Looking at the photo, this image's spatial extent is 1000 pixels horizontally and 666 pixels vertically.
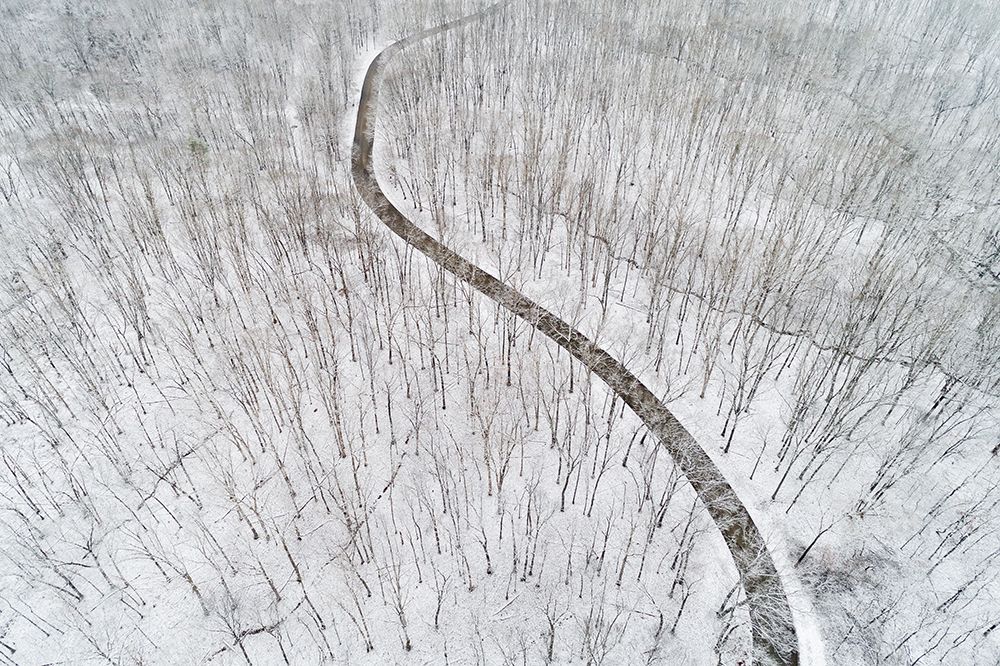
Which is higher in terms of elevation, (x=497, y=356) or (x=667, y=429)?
(x=497, y=356)

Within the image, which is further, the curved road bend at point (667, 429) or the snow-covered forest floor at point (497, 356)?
the snow-covered forest floor at point (497, 356)

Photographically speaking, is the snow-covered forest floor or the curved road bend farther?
the snow-covered forest floor

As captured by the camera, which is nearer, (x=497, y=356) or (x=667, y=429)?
(x=667, y=429)

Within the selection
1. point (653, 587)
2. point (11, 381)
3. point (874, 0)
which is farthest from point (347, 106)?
point (874, 0)
